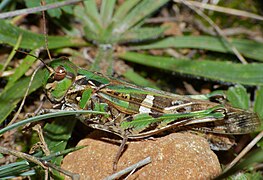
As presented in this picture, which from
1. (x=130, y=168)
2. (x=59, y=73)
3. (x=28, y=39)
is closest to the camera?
(x=130, y=168)

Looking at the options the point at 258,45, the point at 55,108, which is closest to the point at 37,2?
the point at 55,108

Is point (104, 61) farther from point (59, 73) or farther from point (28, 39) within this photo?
point (59, 73)

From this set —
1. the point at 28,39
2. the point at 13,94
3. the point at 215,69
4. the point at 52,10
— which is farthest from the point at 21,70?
the point at 215,69

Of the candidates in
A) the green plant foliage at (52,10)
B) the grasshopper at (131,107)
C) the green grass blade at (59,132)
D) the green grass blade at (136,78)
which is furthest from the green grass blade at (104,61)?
the grasshopper at (131,107)

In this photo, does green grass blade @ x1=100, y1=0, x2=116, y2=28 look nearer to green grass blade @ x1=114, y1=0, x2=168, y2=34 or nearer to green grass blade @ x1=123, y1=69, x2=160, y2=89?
green grass blade @ x1=114, y1=0, x2=168, y2=34

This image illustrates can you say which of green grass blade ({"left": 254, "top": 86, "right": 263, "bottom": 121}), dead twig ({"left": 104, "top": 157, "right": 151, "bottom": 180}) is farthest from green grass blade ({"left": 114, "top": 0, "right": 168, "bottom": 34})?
dead twig ({"left": 104, "top": 157, "right": 151, "bottom": 180})

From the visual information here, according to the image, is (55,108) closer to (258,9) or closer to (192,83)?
(192,83)
